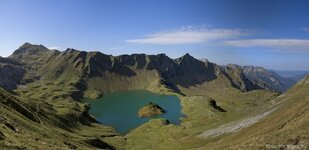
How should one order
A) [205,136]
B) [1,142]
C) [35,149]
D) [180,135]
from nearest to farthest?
[1,142] < [35,149] < [205,136] < [180,135]

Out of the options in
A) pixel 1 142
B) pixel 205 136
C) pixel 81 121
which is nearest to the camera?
pixel 1 142

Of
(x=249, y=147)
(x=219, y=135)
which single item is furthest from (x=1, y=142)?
(x=219, y=135)

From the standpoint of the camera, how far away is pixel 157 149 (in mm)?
131375

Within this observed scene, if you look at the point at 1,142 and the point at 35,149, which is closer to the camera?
the point at 1,142

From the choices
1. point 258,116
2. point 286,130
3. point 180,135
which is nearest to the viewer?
point 286,130

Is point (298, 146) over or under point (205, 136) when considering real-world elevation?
over

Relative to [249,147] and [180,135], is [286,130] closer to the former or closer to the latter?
[249,147]

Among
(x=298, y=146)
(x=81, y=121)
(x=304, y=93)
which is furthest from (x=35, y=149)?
(x=81, y=121)

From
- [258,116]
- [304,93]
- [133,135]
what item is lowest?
[133,135]

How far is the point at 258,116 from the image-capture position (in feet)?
378

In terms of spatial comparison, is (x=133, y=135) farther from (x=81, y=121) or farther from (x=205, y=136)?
(x=205, y=136)

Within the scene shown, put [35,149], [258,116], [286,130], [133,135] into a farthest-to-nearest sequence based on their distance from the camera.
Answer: [133,135] → [258,116] → [286,130] → [35,149]

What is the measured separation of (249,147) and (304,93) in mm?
66998

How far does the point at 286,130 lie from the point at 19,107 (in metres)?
88.4
